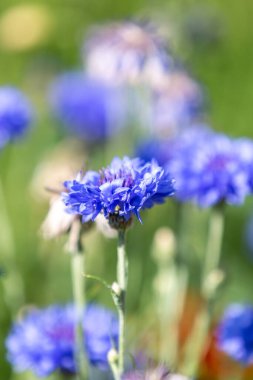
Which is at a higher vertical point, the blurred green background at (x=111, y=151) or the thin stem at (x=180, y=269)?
the blurred green background at (x=111, y=151)

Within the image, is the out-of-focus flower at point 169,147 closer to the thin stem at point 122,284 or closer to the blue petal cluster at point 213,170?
the blue petal cluster at point 213,170

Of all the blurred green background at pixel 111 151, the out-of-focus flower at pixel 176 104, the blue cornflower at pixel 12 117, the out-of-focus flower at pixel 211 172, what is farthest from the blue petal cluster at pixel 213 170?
the out-of-focus flower at pixel 176 104

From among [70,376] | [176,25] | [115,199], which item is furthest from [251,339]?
[176,25]

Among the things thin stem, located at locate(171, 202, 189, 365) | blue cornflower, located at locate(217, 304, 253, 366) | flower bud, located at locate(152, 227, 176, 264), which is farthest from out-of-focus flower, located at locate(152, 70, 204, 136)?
blue cornflower, located at locate(217, 304, 253, 366)

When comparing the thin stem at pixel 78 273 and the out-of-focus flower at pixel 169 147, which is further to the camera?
the out-of-focus flower at pixel 169 147

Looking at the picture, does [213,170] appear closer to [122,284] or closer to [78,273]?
[78,273]

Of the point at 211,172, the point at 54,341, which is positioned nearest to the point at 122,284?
the point at 54,341

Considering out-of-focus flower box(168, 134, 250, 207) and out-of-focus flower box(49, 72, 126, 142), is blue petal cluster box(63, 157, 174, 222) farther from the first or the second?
out-of-focus flower box(49, 72, 126, 142)
